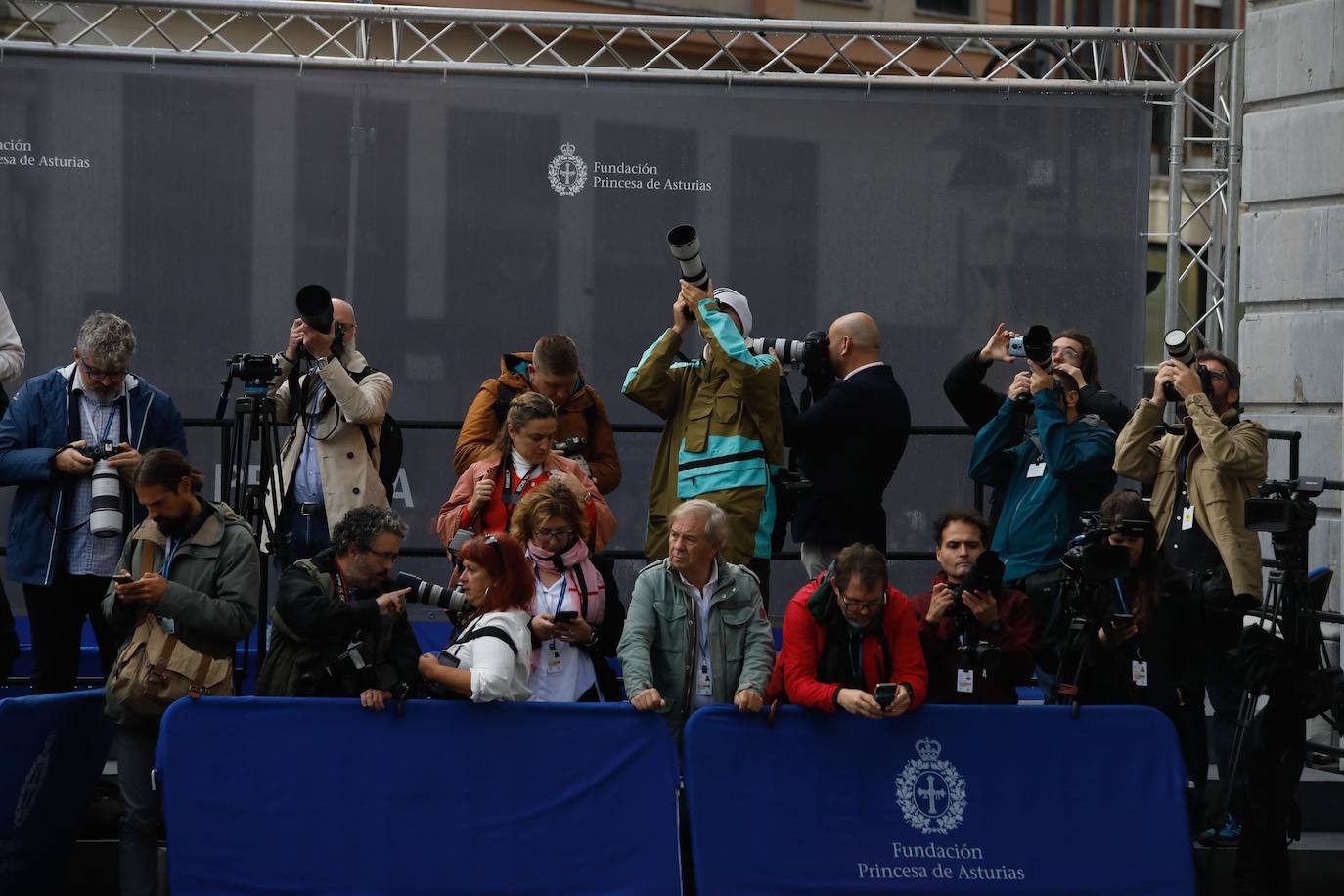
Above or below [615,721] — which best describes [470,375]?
above

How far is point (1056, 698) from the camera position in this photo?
6289mm

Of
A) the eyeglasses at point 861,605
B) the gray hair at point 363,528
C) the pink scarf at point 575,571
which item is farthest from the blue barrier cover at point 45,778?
the eyeglasses at point 861,605

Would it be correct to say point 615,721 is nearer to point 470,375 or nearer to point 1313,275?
point 470,375

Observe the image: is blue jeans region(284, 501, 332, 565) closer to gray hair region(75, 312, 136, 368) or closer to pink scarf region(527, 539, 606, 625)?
gray hair region(75, 312, 136, 368)

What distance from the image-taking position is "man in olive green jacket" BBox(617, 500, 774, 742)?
6281mm

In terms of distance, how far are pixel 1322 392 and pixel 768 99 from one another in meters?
3.43

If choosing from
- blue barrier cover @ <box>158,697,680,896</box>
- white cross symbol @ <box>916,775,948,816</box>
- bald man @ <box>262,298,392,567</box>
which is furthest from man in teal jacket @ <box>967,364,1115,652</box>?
bald man @ <box>262,298,392,567</box>

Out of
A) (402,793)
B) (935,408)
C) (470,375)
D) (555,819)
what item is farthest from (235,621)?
(935,408)

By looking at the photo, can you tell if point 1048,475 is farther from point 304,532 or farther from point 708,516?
point 304,532

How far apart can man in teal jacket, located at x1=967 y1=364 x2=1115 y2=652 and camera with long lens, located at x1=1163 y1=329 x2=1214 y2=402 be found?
313 millimetres

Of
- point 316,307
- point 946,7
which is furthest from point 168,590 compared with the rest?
point 946,7

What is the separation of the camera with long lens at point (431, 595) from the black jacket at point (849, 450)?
185 cm

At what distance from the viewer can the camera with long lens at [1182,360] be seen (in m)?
7.31

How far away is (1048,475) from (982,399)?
754 millimetres
